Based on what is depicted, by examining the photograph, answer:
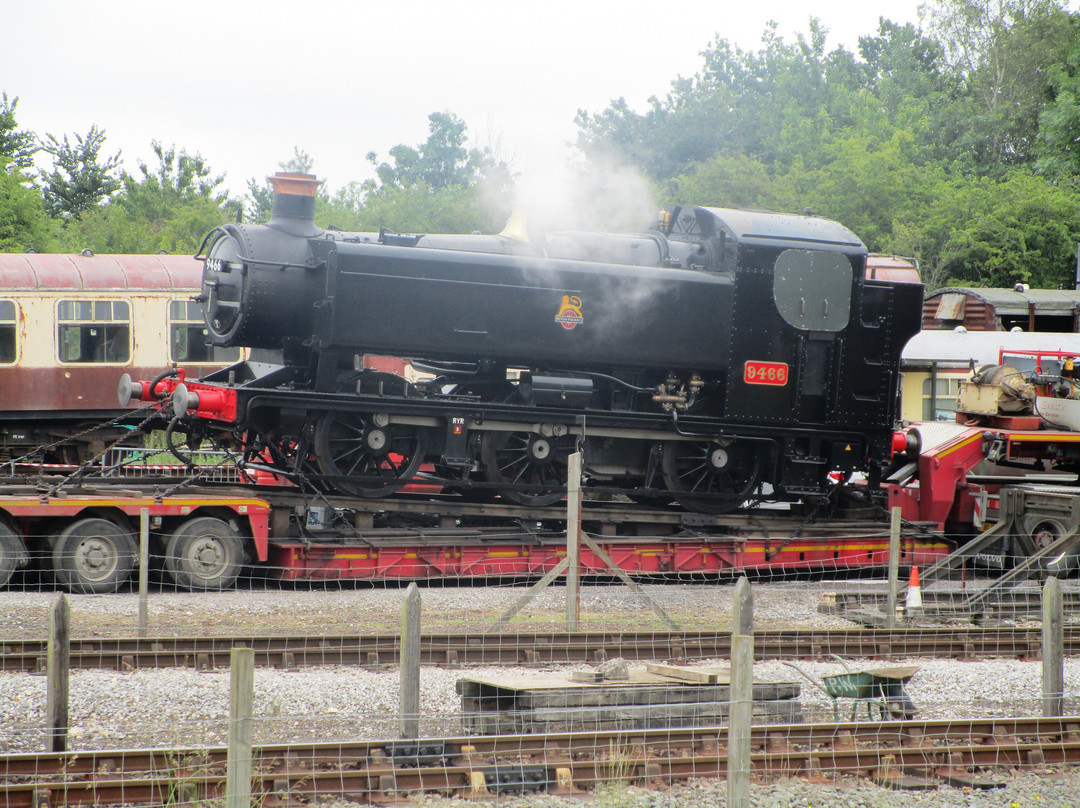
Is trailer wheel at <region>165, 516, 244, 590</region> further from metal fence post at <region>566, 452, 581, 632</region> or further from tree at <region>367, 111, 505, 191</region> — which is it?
tree at <region>367, 111, 505, 191</region>

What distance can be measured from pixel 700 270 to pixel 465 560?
13.6 ft

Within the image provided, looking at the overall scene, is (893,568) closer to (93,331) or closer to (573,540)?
(573,540)

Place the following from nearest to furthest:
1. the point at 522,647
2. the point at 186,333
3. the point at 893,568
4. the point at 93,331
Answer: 1. the point at 522,647
2. the point at 893,568
3. the point at 93,331
4. the point at 186,333

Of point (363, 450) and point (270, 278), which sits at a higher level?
point (270, 278)

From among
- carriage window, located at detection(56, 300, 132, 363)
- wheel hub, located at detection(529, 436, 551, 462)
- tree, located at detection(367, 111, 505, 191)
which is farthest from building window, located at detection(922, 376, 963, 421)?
tree, located at detection(367, 111, 505, 191)

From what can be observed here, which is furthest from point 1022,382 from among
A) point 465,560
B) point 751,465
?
point 465,560

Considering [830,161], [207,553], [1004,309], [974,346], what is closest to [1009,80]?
[830,161]

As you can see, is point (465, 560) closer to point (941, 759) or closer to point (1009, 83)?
point (941, 759)

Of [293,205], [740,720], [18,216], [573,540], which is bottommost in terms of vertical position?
[740,720]

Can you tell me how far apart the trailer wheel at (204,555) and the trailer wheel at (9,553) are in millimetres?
1259

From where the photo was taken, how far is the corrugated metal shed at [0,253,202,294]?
17.2 meters

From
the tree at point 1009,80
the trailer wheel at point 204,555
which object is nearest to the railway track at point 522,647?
the trailer wheel at point 204,555

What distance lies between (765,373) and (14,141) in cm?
3105

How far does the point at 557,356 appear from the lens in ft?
38.6
